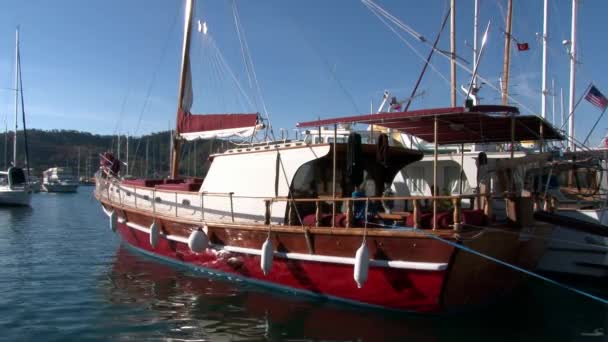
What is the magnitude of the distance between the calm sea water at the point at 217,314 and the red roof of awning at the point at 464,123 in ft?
11.0

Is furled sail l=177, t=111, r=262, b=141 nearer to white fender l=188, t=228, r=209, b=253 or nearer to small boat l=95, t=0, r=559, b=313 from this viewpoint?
small boat l=95, t=0, r=559, b=313

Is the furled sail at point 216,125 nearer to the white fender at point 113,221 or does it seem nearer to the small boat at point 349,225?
the small boat at point 349,225

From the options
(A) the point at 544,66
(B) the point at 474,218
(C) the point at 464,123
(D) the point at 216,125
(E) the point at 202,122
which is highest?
(A) the point at 544,66

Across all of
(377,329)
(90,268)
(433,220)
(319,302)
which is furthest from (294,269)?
(90,268)

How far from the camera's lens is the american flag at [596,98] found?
60.4 ft

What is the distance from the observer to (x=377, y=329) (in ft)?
25.9

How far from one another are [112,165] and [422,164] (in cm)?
1061

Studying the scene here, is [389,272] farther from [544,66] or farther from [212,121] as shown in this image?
[544,66]

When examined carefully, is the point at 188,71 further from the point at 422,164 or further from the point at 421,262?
the point at 421,262

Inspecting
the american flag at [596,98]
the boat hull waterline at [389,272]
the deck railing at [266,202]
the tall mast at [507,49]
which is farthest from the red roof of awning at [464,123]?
the american flag at [596,98]

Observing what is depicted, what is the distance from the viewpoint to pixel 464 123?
9352 millimetres

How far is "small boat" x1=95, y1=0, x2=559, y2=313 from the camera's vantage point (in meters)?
7.80

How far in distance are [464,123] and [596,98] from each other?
12.2 meters

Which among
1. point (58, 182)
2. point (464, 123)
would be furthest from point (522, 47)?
point (58, 182)
